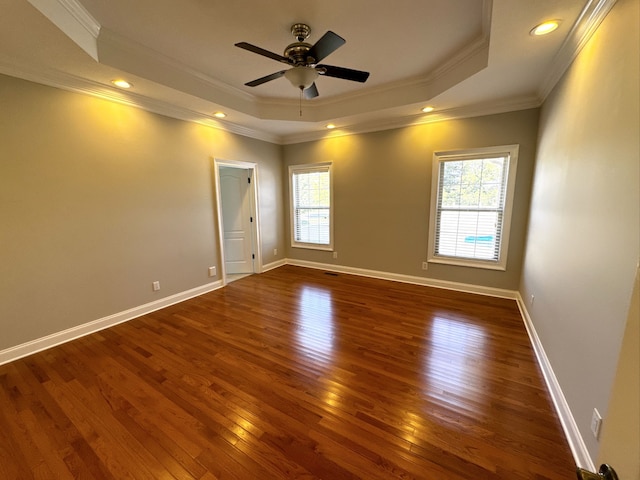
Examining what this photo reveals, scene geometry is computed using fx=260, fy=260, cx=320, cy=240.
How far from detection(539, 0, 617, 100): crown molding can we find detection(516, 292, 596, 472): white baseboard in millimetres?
2433

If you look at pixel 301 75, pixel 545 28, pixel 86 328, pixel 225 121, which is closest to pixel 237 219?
pixel 225 121

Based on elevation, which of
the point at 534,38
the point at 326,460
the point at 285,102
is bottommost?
the point at 326,460

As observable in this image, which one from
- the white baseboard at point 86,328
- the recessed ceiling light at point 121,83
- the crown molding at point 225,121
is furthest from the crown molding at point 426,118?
the white baseboard at point 86,328

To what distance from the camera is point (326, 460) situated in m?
1.49

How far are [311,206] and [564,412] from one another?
446cm

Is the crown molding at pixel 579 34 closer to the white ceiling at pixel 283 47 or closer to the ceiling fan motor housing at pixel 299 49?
the white ceiling at pixel 283 47

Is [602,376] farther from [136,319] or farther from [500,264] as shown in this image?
[136,319]

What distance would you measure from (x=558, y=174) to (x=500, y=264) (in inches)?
71.2

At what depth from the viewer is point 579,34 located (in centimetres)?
188

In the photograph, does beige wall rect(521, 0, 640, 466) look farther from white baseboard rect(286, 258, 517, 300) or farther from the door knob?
white baseboard rect(286, 258, 517, 300)

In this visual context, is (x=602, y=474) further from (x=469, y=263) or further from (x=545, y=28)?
(x=469, y=263)

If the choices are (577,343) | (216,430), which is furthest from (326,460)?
(577,343)

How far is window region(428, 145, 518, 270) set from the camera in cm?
359

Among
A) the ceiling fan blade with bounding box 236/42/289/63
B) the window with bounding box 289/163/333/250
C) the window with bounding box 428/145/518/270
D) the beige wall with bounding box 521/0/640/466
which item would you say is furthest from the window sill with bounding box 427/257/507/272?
the ceiling fan blade with bounding box 236/42/289/63
